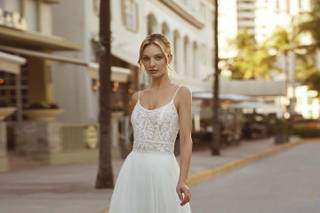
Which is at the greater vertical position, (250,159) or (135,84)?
(135,84)

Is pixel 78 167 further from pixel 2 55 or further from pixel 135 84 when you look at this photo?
pixel 135 84

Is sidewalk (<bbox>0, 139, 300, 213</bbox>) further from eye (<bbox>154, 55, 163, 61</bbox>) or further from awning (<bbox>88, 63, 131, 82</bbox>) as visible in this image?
eye (<bbox>154, 55, 163, 61</bbox>)

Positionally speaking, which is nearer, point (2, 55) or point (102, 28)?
point (102, 28)

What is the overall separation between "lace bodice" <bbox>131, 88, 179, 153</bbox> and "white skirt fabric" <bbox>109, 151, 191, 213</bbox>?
0.06m

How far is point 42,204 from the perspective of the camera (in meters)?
11.4

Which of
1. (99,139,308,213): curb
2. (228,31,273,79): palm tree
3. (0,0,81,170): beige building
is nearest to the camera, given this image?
(99,139,308,213): curb

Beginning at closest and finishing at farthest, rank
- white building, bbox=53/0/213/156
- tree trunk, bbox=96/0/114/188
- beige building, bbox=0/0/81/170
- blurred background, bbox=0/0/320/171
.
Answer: tree trunk, bbox=96/0/114/188 → beige building, bbox=0/0/81/170 → blurred background, bbox=0/0/320/171 → white building, bbox=53/0/213/156

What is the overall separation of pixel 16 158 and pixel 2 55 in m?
4.06

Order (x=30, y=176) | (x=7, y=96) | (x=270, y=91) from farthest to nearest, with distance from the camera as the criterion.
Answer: (x=270, y=91)
(x=7, y=96)
(x=30, y=176)

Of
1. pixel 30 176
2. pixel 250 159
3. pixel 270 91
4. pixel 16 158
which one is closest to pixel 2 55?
pixel 30 176

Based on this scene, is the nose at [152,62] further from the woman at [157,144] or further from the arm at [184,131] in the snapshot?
the arm at [184,131]

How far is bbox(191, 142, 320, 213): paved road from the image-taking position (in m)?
11.8

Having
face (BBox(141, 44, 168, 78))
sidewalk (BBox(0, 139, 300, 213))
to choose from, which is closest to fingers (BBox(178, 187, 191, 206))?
face (BBox(141, 44, 168, 78))

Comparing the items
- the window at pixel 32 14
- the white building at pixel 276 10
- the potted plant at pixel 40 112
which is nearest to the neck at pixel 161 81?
the potted plant at pixel 40 112
